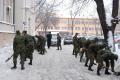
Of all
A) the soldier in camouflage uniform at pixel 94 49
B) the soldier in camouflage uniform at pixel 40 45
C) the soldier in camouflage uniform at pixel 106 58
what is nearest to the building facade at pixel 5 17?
the soldier in camouflage uniform at pixel 40 45

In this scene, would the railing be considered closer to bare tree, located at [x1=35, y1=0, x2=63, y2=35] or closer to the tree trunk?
bare tree, located at [x1=35, y1=0, x2=63, y2=35]

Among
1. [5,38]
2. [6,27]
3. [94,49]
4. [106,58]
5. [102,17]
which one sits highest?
[102,17]

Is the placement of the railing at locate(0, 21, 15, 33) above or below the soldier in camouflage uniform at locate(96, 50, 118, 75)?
above

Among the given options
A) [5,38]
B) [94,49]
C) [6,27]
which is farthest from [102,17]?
[6,27]

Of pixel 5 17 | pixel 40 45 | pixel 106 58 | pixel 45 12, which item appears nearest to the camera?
pixel 106 58

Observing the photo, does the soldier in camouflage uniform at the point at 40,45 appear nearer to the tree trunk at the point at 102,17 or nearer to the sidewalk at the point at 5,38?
the sidewalk at the point at 5,38

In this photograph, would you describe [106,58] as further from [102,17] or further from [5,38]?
[5,38]

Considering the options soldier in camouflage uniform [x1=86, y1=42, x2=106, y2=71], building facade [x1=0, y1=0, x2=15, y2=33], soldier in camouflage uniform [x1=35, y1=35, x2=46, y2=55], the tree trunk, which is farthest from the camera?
building facade [x1=0, y1=0, x2=15, y2=33]

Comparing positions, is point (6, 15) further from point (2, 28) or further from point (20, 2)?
point (20, 2)

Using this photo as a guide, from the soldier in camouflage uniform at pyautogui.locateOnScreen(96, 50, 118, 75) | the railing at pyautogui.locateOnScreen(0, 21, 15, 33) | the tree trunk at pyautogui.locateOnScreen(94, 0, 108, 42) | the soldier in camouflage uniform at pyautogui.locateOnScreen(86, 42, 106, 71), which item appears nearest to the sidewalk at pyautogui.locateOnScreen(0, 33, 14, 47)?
the railing at pyautogui.locateOnScreen(0, 21, 15, 33)

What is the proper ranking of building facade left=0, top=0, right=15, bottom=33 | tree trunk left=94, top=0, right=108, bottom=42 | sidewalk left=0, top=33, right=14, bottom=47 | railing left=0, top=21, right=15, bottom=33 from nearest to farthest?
1. tree trunk left=94, top=0, right=108, bottom=42
2. sidewalk left=0, top=33, right=14, bottom=47
3. railing left=0, top=21, right=15, bottom=33
4. building facade left=0, top=0, right=15, bottom=33

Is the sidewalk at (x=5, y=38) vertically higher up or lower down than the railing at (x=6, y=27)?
lower down

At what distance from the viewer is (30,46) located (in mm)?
20250

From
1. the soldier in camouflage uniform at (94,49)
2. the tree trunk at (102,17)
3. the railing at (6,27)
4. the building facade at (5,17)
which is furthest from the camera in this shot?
the building facade at (5,17)
